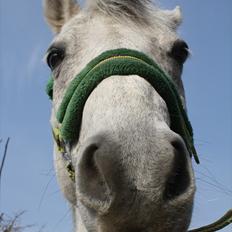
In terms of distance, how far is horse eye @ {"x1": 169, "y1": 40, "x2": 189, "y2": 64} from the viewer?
3.85 m

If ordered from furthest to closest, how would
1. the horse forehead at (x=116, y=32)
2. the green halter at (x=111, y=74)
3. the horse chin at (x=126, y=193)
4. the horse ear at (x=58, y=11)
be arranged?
the horse ear at (x=58, y=11) → the horse forehead at (x=116, y=32) → the green halter at (x=111, y=74) → the horse chin at (x=126, y=193)

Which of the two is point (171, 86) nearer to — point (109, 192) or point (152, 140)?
point (152, 140)

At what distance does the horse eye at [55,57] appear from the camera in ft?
12.5

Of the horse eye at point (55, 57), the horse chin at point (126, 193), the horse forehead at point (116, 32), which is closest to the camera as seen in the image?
the horse chin at point (126, 193)

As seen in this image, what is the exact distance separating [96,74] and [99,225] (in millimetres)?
1116

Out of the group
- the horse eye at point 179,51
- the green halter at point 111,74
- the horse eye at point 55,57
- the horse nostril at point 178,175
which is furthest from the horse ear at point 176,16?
the horse nostril at point 178,175

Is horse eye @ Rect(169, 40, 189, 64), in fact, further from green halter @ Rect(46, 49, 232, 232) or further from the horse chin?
the horse chin

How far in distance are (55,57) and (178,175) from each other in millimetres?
1934

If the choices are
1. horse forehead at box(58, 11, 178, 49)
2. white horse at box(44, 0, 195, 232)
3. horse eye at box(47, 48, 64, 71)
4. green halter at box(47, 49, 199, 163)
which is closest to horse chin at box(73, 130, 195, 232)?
white horse at box(44, 0, 195, 232)

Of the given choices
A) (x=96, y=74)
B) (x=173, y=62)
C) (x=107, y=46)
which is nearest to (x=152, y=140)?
(x=96, y=74)

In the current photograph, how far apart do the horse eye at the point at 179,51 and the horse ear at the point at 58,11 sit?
1498mm

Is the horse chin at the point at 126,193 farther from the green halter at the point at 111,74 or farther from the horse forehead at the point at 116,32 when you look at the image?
the horse forehead at the point at 116,32

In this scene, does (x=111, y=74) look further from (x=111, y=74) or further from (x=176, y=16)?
(x=176, y=16)

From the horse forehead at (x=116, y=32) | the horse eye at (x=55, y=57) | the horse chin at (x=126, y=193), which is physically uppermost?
the horse forehead at (x=116, y=32)
